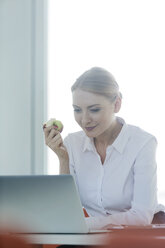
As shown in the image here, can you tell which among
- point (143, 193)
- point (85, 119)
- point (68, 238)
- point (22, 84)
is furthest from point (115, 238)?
point (22, 84)

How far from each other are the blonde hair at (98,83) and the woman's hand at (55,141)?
0.68ft

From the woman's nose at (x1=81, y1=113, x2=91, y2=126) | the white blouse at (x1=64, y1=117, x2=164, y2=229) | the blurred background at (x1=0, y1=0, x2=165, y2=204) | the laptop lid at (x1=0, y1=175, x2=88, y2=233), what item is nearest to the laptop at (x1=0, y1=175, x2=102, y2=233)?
the laptop lid at (x1=0, y1=175, x2=88, y2=233)

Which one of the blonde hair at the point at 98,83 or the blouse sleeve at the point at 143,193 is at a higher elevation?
the blonde hair at the point at 98,83

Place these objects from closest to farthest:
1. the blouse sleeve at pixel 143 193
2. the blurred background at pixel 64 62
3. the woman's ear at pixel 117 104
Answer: the blouse sleeve at pixel 143 193 → the woman's ear at pixel 117 104 → the blurred background at pixel 64 62

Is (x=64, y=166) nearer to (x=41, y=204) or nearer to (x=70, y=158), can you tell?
(x=70, y=158)

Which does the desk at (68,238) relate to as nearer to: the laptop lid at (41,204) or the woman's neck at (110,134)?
the laptop lid at (41,204)

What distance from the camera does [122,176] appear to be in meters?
1.48

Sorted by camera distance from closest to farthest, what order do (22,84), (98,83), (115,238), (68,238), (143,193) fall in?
(115,238), (68,238), (143,193), (98,83), (22,84)

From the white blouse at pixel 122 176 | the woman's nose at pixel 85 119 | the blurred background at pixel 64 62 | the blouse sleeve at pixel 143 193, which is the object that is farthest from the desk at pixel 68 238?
the blurred background at pixel 64 62

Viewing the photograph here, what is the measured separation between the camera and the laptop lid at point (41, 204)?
2.48 ft

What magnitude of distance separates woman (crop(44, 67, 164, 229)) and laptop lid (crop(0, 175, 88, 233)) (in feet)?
2.12

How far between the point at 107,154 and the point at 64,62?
45.4 inches

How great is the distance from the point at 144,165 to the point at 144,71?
3.64ft

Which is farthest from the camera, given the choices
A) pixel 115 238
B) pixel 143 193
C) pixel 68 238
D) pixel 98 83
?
pixel 98 83
